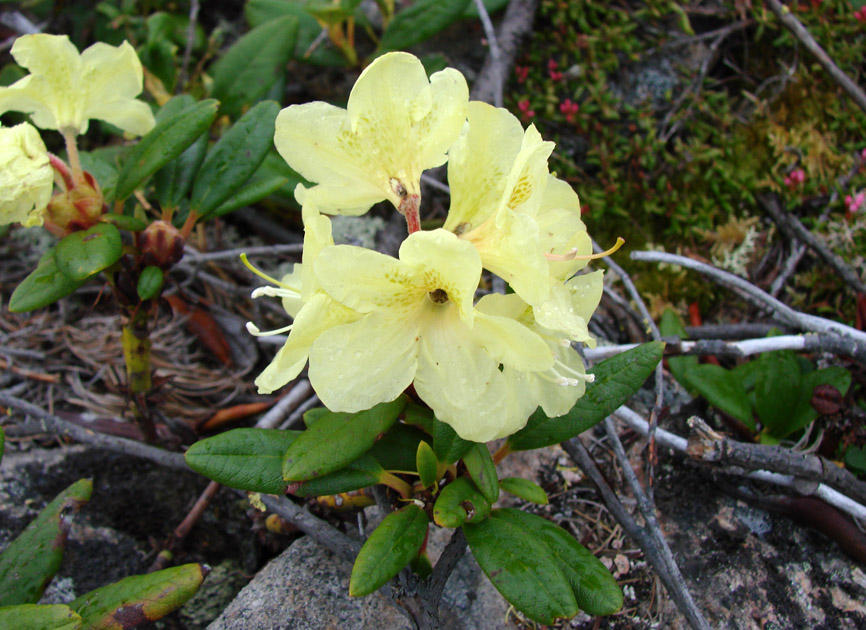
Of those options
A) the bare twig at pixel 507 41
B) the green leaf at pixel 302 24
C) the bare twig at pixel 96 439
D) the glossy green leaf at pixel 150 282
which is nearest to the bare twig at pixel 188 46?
the green leaf at pixel 302 24

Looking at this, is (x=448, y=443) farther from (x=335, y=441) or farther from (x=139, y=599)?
(x=139, y=599)

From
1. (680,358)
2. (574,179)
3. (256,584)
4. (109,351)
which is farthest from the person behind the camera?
(574,179)

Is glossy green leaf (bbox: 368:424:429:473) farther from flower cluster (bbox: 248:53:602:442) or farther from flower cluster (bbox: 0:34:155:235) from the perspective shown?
flower cluster (bbox: 0:34:155:235)

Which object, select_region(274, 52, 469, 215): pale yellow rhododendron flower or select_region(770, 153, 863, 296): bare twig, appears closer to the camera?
select_region(274, 52, 469, 215): pale yellow rhododendron flower

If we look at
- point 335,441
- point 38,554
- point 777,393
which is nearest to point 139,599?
point 38,554

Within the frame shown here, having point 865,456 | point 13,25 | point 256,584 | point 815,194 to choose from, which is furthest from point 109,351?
point 815,194

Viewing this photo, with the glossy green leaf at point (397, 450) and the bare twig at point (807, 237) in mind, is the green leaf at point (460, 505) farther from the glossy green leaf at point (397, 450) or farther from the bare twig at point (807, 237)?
the bare twig at point (807, 237)

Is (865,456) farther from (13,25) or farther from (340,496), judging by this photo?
(13,25)

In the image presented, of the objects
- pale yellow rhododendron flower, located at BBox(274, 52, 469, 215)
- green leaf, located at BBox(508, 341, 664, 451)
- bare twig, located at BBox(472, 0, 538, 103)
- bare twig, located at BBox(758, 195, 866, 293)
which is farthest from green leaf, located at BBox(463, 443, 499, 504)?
bare twig, located at BBox(472, 0, 538, 103)
